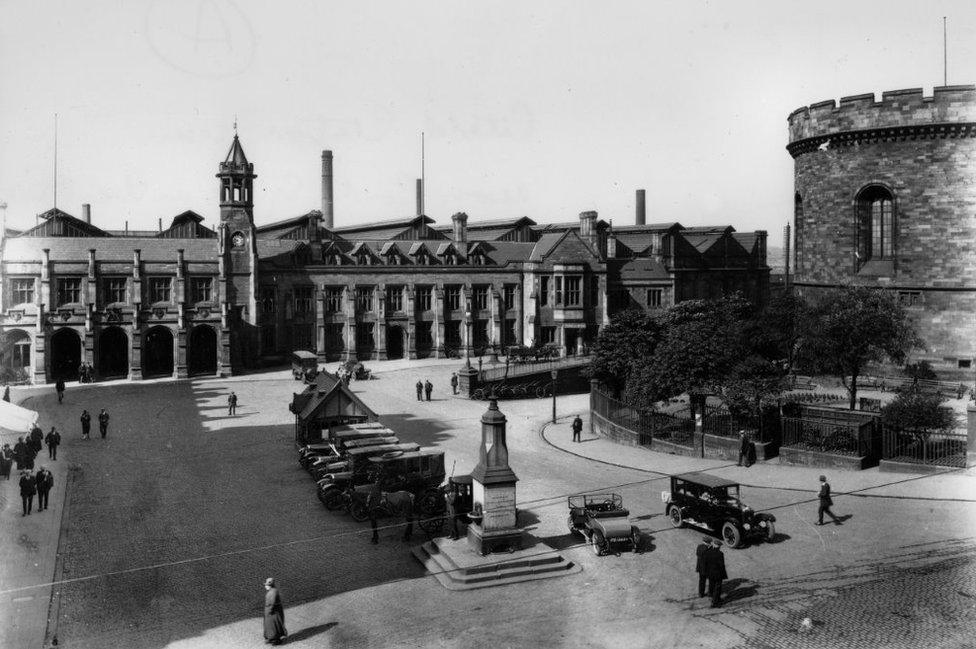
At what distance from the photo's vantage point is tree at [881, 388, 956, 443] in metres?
26.4

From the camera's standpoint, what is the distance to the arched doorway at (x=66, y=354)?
174 ft

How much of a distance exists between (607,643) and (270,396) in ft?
115

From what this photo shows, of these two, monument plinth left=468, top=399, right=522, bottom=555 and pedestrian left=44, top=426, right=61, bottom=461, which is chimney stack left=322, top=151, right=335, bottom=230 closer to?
pedestrian left=44, top=426, right=61, bottom=461

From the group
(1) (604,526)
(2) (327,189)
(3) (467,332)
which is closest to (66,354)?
(3) (467,332)

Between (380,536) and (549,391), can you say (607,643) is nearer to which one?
(380,536)

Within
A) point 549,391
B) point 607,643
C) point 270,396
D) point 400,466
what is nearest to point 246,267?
point 270,396

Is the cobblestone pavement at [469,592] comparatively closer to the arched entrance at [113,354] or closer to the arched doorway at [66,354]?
the arched entrance at [113,354]

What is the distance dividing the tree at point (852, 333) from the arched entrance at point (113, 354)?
1676 inches

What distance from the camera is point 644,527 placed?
2175 centimetres

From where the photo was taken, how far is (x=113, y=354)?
54719 mm

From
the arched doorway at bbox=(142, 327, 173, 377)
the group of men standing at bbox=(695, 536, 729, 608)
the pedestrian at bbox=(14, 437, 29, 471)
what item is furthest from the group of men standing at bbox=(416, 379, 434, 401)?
the group of men standing at bbox=(695, 536, 729, 608)

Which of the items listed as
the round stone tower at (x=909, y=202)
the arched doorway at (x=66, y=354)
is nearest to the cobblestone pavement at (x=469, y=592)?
the round stone tower at (x=909, y=202)

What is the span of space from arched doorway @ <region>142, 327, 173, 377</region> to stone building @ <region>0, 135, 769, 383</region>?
0.09m

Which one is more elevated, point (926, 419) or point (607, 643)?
point (926, 419)
